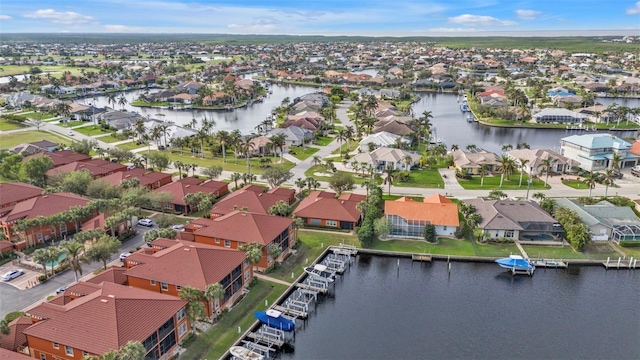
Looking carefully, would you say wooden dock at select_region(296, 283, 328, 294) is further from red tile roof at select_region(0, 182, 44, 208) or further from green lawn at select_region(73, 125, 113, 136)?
green lawn at select_region(73, 125, 113, 136)

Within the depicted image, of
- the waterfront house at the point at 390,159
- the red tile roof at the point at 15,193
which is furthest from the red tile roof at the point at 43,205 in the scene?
the waterfront house at the point at 390,159


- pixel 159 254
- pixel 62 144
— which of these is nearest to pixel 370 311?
pixel 159 254

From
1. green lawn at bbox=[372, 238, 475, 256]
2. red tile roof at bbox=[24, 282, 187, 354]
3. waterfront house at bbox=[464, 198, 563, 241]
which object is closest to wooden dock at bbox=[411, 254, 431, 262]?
green lawn at bbox=[372, 238, 475, 256]

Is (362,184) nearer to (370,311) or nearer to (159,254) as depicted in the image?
(370,311)

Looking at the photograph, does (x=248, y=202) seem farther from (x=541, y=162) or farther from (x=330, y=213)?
(x=541, y=162)

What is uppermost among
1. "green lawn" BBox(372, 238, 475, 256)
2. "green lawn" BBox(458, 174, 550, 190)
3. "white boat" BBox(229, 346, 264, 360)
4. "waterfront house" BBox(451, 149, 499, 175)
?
"waterfront house" BBox(451, 149, 499, 175)

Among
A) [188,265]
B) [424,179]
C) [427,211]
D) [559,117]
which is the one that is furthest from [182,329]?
[559,117]
